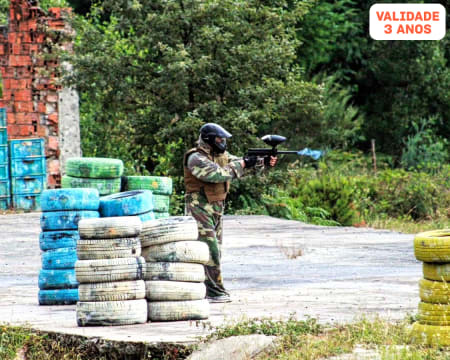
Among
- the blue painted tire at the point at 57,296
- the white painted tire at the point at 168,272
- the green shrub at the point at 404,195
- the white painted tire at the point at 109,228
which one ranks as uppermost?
the white painted tire at the point at 109,228

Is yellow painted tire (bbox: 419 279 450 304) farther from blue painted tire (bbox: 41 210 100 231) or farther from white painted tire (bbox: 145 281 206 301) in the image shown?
blue painted tire (bbox: 41 210 100 231)

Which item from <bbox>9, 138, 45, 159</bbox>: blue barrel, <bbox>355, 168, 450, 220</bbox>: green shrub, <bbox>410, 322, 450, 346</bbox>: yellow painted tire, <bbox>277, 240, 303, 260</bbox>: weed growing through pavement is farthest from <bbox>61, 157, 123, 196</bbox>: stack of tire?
<bbox>355, 168, 450, 220</bbox>: green shrub

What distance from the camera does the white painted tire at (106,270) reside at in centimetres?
902

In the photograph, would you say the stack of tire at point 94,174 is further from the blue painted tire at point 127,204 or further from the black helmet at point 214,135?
the black helmet at point 214,135

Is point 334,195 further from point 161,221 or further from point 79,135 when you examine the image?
point 161,221

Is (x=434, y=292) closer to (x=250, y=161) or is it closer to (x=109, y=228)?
(x=109, y=228)

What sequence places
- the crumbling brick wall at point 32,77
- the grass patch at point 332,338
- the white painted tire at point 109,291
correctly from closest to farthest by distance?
the grass patch at point 332,338 < the white painted tire at point 109,291 < the crumbling brick wall at point 32,77

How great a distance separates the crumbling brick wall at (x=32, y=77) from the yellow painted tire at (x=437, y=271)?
1548 cm

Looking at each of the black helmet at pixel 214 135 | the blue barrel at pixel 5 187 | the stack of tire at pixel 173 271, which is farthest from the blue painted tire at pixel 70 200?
the blue barrel at pixel 5 187

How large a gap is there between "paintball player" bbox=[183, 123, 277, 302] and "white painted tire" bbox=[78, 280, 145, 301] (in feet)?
5.22

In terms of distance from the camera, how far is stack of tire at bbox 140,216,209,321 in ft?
30.5

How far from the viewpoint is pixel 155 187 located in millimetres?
13047

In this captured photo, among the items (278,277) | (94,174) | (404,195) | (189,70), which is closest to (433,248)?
(278,277)

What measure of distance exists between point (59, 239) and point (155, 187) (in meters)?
2.78
